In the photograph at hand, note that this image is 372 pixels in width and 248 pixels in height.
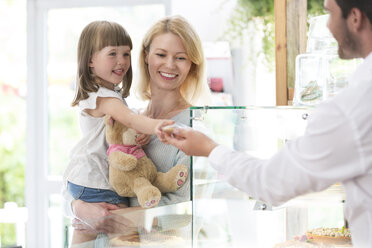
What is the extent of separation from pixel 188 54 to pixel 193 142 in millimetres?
588

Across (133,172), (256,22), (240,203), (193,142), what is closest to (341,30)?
(193,142)

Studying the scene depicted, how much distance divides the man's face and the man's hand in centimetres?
35

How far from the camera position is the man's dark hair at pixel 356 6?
1049 mm

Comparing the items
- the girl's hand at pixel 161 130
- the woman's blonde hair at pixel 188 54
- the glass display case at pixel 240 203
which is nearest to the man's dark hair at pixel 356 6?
the glass display case at pixel 240 203

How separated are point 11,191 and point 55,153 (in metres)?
1.11

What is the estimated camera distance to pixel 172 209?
1.40 metres

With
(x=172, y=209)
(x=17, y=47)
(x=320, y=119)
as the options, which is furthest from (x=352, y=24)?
(x=17, y=47)

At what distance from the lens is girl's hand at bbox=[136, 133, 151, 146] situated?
1659 millimetres

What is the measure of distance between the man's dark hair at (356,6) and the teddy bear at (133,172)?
0.70 metres

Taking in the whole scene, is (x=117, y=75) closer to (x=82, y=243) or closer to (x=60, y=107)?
(x=82, y=243)

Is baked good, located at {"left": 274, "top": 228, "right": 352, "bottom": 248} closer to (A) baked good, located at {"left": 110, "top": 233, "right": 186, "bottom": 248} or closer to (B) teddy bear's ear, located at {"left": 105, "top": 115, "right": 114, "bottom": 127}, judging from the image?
(A) baked good, located at {"left": 110, "top": 233, "right": 186, "bottom": 248}

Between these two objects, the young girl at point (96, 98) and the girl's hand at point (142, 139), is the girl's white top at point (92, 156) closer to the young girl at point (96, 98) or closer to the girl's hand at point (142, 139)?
the young girl at point (96, 98)

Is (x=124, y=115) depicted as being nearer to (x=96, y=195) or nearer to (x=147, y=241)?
(x=96, y=195)

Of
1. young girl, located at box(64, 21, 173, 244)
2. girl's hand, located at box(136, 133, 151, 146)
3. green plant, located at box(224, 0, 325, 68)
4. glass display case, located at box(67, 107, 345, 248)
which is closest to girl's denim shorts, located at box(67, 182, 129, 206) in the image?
young girl, located at box(64, 21, 173, 244)
